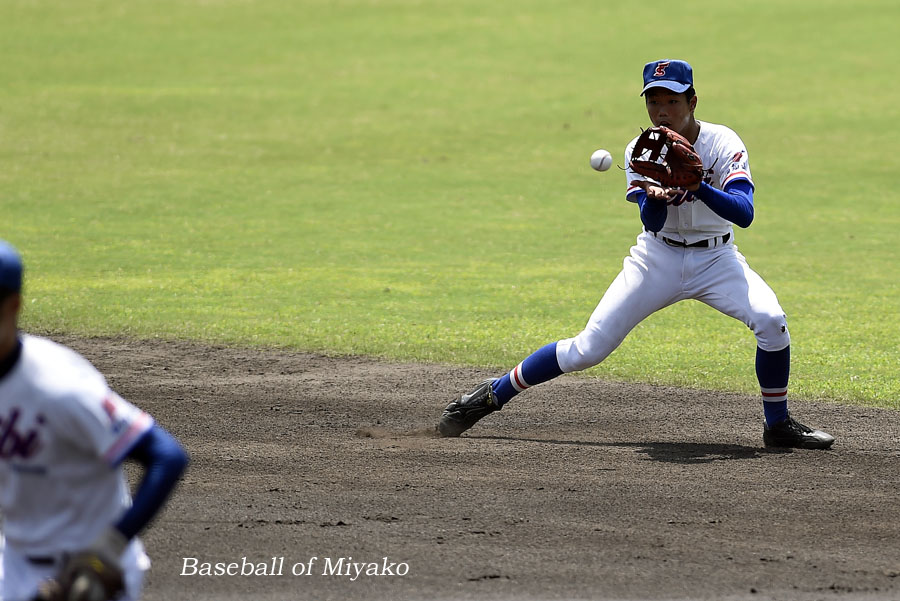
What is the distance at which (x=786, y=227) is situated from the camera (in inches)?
589

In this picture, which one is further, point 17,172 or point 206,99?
point 206,99

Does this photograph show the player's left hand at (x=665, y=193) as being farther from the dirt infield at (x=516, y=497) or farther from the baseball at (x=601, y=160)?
the dirt infield at (x=516, y=497)

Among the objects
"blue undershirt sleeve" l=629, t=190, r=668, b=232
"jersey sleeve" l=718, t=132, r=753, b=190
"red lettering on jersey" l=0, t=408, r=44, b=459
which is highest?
"jersey sleeve" l=718, t=132, r=753, b=190

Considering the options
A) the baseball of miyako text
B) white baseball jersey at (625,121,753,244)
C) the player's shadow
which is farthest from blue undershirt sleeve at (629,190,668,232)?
the baseball of miyako text

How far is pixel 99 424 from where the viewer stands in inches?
113

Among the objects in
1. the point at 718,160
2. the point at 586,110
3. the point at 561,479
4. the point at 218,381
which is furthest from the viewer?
the point at 586,110

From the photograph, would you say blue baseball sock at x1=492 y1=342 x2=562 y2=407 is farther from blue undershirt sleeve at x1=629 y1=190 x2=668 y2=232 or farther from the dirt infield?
blue undershirt sleeve at x1=629 y1=190 x2=668 y2=232

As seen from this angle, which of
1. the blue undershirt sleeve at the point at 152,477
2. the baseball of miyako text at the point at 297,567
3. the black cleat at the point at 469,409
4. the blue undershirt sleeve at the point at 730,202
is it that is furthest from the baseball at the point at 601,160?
the blue undershirt sleeve at the point at 152,477

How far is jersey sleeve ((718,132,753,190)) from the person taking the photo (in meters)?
6.37

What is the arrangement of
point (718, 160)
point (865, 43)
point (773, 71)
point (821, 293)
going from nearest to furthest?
point (718, 160) < point (821, 293) < point (773, 71) < point (865, 43)

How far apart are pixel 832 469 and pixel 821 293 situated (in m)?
5.55

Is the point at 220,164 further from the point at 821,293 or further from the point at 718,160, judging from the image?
the point at 718,160

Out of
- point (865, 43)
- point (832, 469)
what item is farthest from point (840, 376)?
point (865, 43)

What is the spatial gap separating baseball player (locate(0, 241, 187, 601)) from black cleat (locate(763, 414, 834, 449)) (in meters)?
4.41
